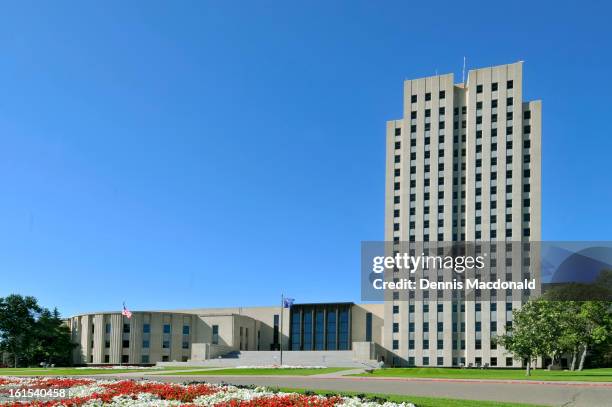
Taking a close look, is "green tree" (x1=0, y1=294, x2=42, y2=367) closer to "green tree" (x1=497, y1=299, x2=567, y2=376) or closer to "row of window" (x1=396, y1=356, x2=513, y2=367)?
"row of window" (x1=396, y1=356, x2=513, y2=367)

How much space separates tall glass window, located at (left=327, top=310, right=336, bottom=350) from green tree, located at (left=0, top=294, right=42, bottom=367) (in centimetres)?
5025

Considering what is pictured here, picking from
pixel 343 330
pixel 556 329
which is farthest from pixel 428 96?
pixel 556 329

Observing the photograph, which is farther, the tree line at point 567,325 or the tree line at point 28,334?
the tree line at point 28,334

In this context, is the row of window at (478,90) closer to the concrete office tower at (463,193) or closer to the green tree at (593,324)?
the concrete office tower at (463,193)

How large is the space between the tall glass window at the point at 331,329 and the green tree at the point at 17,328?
50.3 metres

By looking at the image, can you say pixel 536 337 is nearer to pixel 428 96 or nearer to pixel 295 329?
pixel 295 329

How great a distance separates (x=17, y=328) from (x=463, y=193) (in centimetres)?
7724

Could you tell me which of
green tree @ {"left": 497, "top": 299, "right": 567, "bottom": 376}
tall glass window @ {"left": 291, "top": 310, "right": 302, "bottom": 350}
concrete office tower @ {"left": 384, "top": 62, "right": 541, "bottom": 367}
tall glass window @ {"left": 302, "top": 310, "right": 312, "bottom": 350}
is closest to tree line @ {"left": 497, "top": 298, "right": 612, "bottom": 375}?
green tree @ {"left": 497, "top": 299, "right": 567, "bottom": 376}

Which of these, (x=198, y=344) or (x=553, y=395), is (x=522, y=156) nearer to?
(x=198, y=344)

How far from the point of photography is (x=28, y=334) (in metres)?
95.8

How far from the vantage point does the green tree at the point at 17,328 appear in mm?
94688

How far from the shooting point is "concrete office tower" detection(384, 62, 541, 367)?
10712 cm

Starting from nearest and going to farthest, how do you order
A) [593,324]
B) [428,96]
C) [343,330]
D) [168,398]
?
1. [168,398]
2. [593,324]
3. [343,330]
4. [428,96]

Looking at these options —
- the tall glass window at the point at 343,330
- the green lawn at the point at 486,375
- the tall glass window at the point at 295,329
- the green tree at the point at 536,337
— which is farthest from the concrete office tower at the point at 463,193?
the green lawn at the point at 486,375
